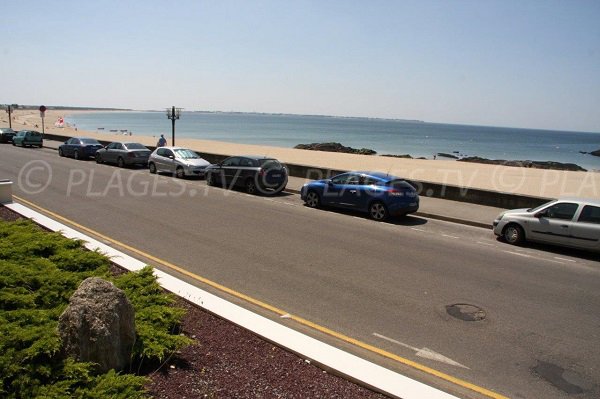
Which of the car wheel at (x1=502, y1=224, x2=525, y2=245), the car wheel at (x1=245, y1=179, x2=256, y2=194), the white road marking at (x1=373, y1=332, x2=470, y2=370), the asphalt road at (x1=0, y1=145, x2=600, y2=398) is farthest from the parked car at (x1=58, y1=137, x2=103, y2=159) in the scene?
the white road marking at (x1=373, y1=332, x2=470, y2=370)

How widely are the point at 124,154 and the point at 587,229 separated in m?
23.5

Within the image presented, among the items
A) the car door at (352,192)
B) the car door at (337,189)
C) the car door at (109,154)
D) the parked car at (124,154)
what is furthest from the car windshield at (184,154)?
the car door at (352,192)

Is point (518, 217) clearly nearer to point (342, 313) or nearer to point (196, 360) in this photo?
point (342, 313)

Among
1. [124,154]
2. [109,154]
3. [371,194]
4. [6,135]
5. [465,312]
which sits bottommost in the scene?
[6,135]

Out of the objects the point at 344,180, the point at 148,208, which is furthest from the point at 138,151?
the point at 344,180

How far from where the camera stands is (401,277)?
914cm

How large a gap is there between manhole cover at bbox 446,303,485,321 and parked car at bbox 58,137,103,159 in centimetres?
2846

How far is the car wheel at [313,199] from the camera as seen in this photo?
55.8 ft

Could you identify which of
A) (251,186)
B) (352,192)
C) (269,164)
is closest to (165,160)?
(251,186)

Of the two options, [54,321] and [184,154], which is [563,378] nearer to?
[54,321]

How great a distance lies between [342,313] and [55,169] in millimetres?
21915

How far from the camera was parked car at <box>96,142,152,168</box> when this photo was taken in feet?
90.4

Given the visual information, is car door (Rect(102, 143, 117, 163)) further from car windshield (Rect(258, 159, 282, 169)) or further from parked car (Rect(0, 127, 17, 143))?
parked car (Rect(0, 127, 17, 143))

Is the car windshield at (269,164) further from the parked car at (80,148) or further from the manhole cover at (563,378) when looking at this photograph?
the parked car at (80,148)
